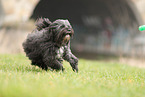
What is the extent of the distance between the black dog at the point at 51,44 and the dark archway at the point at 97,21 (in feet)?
31.3

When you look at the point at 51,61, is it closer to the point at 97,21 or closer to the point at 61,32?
the point at 61,32

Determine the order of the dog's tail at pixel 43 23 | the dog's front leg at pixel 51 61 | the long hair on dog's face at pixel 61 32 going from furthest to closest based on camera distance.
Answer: the dog's tail at pixel 43 23, the dog's front leg at pixel 51 61, the long hair on dog's face at pixel 61 32

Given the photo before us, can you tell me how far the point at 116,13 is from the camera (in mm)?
16969

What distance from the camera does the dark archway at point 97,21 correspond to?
16100 mm

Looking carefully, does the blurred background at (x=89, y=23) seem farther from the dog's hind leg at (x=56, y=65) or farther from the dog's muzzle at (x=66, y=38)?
the dog's muzzle at (x=66, y=38)

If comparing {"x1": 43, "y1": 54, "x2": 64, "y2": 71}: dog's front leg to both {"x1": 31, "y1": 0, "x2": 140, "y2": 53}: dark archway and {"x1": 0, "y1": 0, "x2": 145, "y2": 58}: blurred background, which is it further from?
{"x1": 31, "y1": 0, "x2": 140, "y2": 53}: dark archway

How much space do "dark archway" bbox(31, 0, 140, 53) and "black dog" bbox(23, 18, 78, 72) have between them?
31.3 feet

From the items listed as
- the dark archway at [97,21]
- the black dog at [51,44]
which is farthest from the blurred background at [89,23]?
the black dog at [51,44]

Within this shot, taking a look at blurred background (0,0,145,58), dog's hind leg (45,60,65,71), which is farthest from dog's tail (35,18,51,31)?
blurred background (0,0,145,58)

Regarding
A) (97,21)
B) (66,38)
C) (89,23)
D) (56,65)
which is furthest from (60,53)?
(89,23)

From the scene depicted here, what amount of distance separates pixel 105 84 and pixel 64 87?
949 mm

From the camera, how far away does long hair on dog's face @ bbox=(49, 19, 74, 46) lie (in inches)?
204

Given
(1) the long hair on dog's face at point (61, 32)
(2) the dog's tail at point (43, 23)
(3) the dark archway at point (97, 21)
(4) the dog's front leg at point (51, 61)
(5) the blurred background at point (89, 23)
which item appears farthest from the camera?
(3) the dark archway at point (97, 21)

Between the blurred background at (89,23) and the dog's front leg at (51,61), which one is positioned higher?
the blurred background at (89,23)
